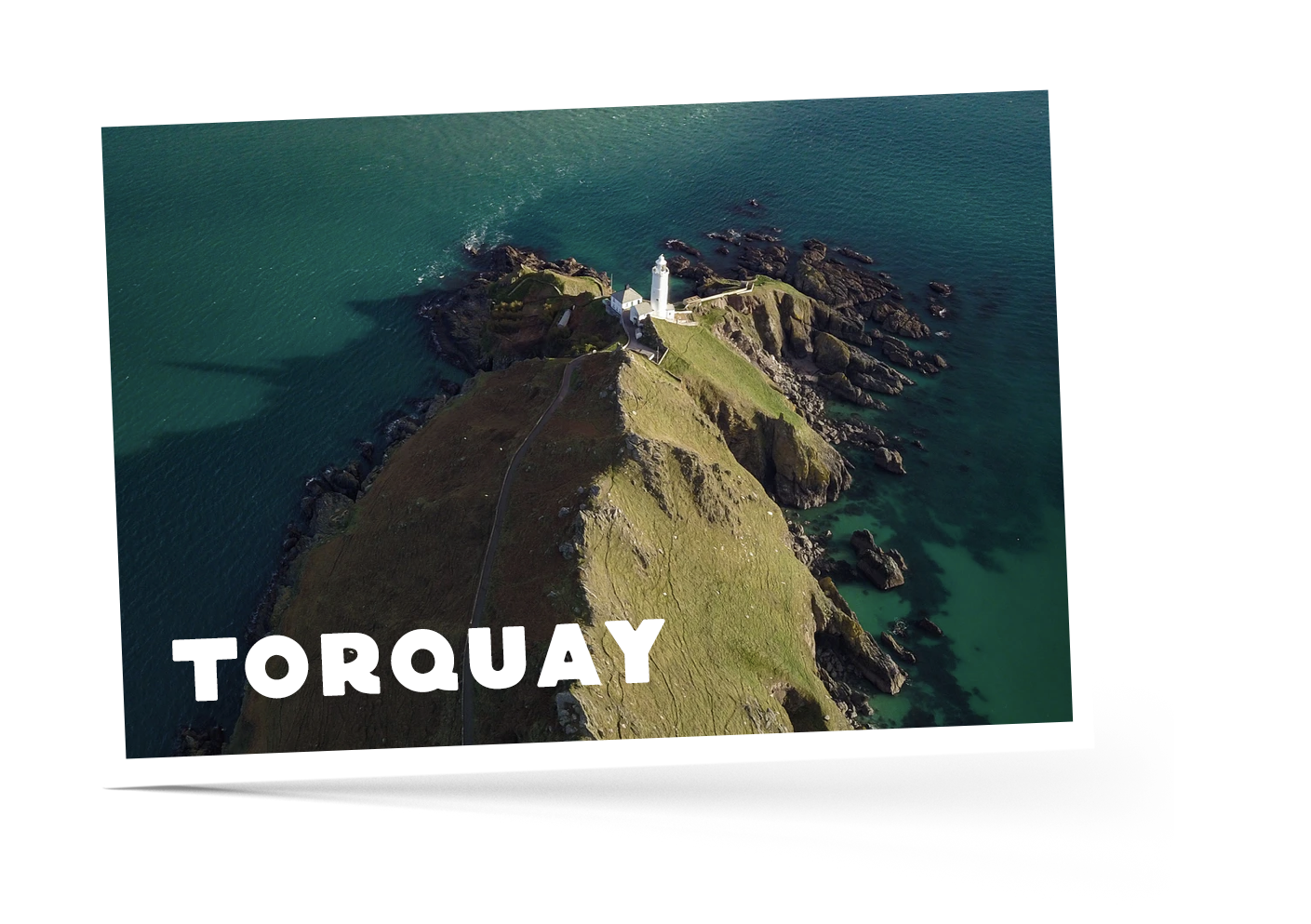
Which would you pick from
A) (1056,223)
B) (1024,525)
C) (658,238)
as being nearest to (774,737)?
(1056,223)

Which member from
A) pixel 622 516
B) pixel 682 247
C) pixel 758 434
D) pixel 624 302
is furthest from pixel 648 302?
pixel 622 516

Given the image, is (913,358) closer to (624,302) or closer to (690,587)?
(624,302)

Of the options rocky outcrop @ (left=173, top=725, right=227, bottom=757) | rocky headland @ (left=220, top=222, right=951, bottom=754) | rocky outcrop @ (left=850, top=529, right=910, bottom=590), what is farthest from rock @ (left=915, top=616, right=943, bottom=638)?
rocky outcrop @ (left=173, top=725, right=227, bottom=757)

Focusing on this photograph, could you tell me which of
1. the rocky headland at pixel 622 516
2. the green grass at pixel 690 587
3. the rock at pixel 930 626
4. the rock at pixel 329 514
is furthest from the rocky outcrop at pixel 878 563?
the rock at pixel 329 514

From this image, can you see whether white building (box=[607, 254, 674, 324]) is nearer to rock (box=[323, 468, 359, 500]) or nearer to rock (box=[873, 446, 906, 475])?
rock (box=[873, 446, 906, 475])

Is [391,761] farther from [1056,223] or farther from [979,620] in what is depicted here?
[979,620]
